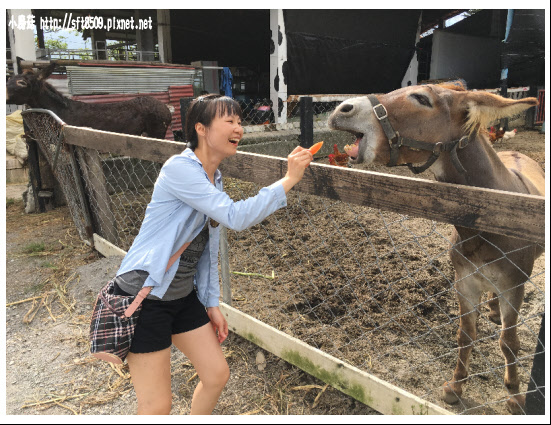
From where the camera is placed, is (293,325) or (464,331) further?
(293,325)

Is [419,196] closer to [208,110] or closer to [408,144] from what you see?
[408,144]

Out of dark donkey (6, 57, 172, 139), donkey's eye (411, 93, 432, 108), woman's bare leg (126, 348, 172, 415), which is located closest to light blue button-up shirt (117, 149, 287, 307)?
woman's bare leg (126, 348, 172, 415)

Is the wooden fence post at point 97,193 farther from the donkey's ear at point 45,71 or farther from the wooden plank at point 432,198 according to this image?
the donkey's ear at point 45,71

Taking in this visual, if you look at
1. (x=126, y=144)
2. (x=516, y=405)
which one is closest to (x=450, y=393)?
(x=516, y=405)

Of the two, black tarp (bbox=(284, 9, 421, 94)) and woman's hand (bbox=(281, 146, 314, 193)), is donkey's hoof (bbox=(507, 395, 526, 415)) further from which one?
black tarp (bbox=(284, 9, 421, 94))

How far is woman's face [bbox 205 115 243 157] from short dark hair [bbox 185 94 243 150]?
20mm

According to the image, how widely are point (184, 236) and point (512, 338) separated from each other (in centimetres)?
190

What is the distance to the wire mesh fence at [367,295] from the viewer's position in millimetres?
2527

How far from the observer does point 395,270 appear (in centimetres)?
369

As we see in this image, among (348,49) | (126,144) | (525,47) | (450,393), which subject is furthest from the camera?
(525,47)

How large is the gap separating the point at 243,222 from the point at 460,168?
3.52 ft

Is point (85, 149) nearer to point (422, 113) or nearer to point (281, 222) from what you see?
point (281, 222)

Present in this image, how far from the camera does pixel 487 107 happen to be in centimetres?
171

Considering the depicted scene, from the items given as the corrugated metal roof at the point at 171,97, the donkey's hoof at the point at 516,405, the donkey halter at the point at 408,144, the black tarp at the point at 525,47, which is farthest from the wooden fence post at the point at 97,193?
the black tarp at the point at 525,47
